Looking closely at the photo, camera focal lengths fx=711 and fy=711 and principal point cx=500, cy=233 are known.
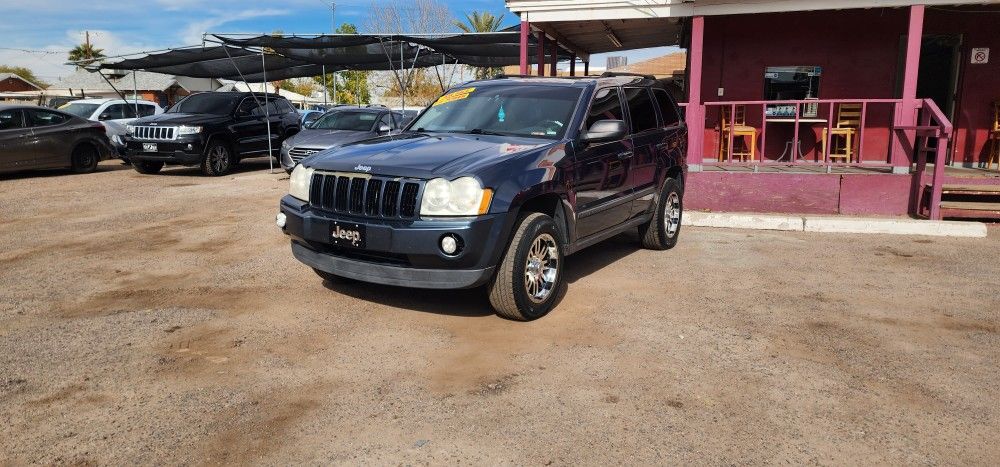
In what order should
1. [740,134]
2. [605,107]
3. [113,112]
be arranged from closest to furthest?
[605,107]
[740,134]
[113,112]

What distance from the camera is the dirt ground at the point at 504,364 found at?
10.4 feet

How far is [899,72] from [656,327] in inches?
357

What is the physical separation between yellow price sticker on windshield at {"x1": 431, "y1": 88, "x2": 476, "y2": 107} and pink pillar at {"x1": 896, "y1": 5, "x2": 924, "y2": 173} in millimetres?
6212

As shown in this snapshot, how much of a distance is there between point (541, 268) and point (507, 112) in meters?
1.53

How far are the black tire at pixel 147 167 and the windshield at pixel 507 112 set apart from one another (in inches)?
430

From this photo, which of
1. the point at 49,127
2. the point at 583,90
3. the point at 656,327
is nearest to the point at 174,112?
the point at 49,127

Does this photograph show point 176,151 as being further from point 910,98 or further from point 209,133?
point 910,98

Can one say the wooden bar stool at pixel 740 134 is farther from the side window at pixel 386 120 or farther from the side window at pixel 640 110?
the side window at pixel 386 120

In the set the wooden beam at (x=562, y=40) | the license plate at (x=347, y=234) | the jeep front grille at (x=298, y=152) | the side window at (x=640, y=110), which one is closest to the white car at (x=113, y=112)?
the jeep front grille at (x=298, y=152)

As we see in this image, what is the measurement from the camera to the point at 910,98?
9.36 metres

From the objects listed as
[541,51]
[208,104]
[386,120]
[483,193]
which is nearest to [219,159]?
[208,104]

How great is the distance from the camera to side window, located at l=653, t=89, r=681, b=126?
725 centimetres

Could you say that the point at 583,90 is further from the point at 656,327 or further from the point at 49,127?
the point at 49,127

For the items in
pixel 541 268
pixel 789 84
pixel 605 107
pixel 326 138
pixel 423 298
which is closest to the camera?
pixel 541 268
